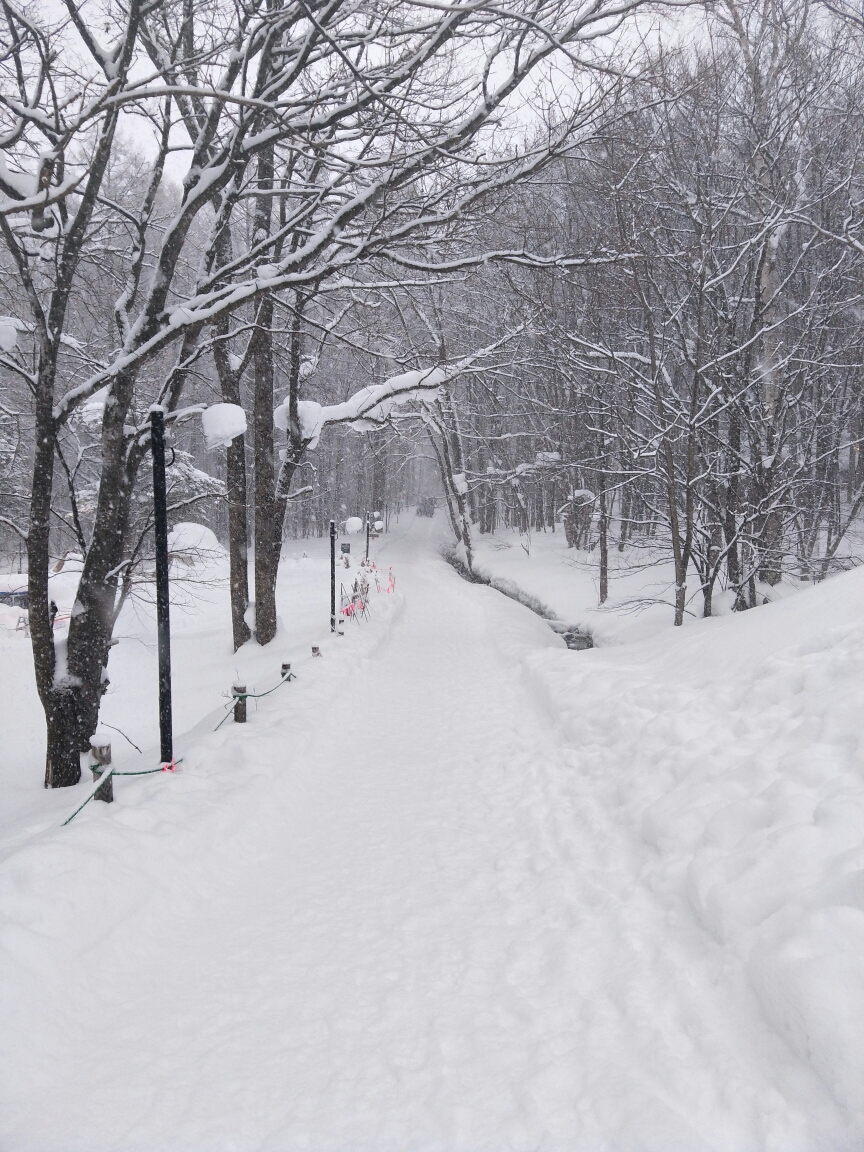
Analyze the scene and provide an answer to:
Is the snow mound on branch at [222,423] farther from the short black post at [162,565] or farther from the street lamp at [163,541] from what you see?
the short black post at [162,565]

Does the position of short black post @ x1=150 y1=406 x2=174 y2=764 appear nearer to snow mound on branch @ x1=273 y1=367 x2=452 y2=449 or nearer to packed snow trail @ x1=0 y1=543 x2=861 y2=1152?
packed snow trail @ x1=0 y1=543 x2=861 y2=1152

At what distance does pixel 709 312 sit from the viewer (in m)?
11.1

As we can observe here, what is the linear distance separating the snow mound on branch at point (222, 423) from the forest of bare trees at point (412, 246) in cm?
63

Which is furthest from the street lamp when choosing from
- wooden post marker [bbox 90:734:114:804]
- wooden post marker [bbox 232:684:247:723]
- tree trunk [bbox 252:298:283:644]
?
tree trunk [bbox 252:298:283:644]

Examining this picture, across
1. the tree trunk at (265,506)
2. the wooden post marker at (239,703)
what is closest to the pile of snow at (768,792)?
the wooden post marker at (239,703)

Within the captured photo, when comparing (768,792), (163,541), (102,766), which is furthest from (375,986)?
(163,541)

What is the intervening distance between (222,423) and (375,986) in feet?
15.5

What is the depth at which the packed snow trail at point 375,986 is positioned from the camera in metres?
2.45

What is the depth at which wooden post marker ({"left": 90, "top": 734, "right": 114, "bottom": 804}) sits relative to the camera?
4797 millimetres

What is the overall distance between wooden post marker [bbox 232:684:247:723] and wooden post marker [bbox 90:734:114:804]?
1.79m

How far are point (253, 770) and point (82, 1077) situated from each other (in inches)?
123

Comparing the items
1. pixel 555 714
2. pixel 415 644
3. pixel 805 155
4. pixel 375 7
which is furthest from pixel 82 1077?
pixel 805 155

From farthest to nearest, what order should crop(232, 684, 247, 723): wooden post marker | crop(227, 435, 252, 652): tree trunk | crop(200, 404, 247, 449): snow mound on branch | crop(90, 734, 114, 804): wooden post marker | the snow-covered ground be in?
crop(227, 435, 252, 652): tree trunk, the snow-covered ground, crop(232, 684, 247, 723): wooden post marker, crop(200, 404, 247, 449): snow mound on branch, crop(90, 734, 114, 804): wooden post marker

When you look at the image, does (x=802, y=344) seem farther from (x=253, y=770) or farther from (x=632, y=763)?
(x=253, y=770)
